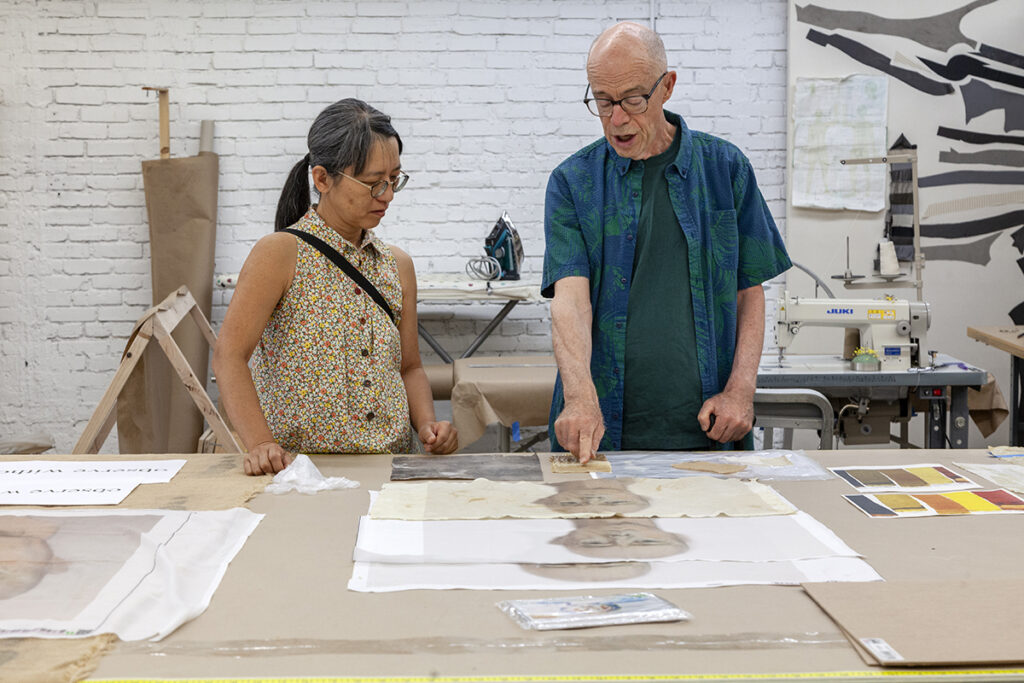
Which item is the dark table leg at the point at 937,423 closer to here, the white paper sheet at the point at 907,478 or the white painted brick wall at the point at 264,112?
the white paper sheet at the point at 907,478

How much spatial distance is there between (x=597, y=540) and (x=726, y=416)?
2.45 feet

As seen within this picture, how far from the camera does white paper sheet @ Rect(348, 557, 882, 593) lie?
45.3 inches

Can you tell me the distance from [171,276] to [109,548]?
363 centimetres

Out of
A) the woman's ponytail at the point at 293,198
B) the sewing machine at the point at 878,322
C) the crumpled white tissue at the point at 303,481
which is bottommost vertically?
the crumpled white tissue at the point at 303,481

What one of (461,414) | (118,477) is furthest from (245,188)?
(118,477)

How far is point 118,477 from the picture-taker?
1693 mm

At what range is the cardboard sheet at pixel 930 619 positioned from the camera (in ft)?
3.11

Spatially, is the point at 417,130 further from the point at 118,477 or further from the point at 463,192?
the point at 118,477

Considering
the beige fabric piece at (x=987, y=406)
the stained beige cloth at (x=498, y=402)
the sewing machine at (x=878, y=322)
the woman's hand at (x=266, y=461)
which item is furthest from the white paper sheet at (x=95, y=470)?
the beige fabric piece at (x=987, y=406)

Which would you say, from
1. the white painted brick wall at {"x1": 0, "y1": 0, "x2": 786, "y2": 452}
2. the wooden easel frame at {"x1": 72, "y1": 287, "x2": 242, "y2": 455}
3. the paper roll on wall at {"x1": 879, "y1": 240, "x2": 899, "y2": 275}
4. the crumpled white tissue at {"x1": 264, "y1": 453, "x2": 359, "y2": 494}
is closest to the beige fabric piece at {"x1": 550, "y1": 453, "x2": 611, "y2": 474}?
the crumpled white tissue at {"x1": 264, "y1": 453, "x2": 359, "y2": 494}

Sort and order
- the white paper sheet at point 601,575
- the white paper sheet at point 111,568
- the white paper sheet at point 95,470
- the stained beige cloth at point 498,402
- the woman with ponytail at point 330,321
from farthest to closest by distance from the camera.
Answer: the stained beige cloth at point 498,402 < the woman with ponytail at point 330,321 < the white paper sheet at point 95,470 < the white paper sheet at point 601,575 < the white paper sheet at point 111,568

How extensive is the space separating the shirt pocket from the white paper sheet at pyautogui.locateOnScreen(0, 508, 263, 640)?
3.53 ft

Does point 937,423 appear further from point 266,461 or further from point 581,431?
point 266,461

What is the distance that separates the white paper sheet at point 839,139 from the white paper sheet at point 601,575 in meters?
3.92
